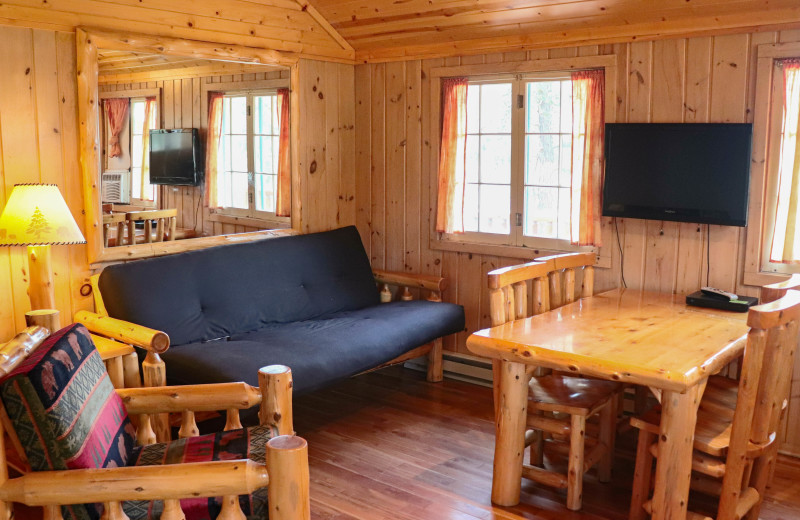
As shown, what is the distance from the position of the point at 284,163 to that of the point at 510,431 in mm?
2503

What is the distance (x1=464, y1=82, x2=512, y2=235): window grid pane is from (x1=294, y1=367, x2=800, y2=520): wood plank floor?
1.08 meters

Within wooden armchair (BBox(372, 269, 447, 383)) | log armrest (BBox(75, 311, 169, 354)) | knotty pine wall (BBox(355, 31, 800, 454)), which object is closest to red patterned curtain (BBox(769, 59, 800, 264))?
knotty pine wall (BBox(355, 31, 800, 454))

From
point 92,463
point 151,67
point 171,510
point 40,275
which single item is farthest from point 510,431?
point 151,67

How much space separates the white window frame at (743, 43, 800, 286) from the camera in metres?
3.63

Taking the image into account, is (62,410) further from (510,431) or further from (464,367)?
(464,367)

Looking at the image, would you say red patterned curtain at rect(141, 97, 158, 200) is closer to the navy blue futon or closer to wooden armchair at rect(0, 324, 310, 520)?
the navy blue futon

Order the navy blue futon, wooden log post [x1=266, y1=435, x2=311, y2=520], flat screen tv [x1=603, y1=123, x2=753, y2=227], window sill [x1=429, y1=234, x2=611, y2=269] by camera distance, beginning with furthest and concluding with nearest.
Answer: window sill [x1=429, y1=234, x2=611, y2=269], flat screen tv [x1=603, y1=123, x2=753, y2=227], the navy blue futon, wooden log post [x1=266, y1=435, x2=311, y2=520]

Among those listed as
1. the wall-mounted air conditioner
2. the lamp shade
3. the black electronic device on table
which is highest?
the wall-mounted air conditioner

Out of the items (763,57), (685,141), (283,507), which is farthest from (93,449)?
(763,57)

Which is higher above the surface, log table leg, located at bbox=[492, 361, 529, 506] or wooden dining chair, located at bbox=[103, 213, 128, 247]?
wooden dining chair, located at bbox=[103, 213, 128, 247]

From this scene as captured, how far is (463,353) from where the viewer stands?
4988mm

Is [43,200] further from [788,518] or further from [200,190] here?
[788,518]

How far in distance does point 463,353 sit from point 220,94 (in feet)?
7.27

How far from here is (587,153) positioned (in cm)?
427
